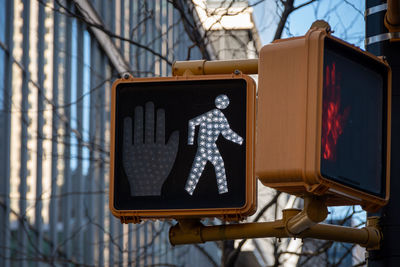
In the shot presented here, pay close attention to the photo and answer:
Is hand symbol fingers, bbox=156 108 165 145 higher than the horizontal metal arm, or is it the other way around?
hand symbol fingers, bbox=156 108 165 145

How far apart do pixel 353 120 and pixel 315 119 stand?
0.39 m

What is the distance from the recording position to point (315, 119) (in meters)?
3.15

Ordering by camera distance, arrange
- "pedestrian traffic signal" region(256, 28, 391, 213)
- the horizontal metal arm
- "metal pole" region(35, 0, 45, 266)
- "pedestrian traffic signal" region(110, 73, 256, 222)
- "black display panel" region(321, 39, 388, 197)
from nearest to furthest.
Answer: "pedestrian traffic signal" region(256, 28, 391, 213) → "black display panel" region(321, 39, 388, 197) → "pedestrian traffic signal" region(110, 73, 256, 222) → the horizontal metal arm → "metal pole" region(35, 0, 45, 266)

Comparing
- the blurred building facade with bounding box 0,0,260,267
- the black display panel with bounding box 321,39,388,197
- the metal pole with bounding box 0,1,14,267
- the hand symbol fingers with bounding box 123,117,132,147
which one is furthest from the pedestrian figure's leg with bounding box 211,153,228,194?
the metal pole with bounding box 0,1,14,267

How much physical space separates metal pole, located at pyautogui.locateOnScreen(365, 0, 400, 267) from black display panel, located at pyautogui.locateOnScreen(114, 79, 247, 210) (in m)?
1.22

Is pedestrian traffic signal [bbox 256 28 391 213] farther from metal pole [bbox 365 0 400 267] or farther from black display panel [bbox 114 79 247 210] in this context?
metal pole [bbox 365 0 400 267]

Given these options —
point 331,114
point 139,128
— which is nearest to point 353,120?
point 331,114

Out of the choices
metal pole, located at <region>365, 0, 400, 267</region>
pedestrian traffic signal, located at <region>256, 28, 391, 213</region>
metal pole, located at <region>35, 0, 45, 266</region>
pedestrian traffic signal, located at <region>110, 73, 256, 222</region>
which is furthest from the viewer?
metal pole, located at <region>35, 0, 45, 266</region>

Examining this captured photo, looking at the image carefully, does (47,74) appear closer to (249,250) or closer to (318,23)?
(249,250)

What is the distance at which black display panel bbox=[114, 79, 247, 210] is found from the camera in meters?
3.86

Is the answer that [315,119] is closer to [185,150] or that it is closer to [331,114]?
[331,114]

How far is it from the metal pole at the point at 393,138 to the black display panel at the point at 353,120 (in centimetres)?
103

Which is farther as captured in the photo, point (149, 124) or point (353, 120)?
point (149, 124)

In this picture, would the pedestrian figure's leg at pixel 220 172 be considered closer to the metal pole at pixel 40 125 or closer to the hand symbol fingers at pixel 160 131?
the hand symbol fingers at pixel 160 131
